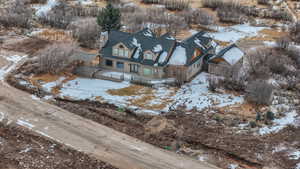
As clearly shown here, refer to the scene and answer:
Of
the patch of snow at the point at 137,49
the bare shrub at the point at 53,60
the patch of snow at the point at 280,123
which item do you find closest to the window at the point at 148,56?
the patch of snow at the point at 137,49

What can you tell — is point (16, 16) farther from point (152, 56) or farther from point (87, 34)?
point (152, 56)

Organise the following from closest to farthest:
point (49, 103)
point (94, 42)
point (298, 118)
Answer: point (298, 118) < point (49, 103) < point (94, 42)

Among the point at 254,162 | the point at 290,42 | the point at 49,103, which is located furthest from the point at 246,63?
the point at 49,103

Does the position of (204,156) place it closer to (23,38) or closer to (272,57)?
(272,57)

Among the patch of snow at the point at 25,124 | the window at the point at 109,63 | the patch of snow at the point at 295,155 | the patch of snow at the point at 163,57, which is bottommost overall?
the patch of snow at the point at 295,155

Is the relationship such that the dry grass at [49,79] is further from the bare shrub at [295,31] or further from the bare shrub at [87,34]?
the bare shrub at [295,31]

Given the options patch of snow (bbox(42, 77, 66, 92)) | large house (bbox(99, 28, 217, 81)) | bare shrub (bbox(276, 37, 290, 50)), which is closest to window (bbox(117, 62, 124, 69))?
large house (bbox(99, 28, 217, 81))
